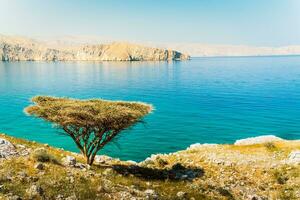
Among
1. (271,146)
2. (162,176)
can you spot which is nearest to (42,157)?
(162,176)

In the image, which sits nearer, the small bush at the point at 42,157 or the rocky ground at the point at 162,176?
the rocky ground at the point at 162,176

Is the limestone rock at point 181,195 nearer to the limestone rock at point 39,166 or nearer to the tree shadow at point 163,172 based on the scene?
the tree shadow at point 163,172

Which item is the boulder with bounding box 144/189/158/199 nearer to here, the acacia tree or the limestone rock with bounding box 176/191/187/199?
the limestone rock with bounding box 176/191/187/199

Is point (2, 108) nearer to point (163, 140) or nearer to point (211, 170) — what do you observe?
point (163, 140)

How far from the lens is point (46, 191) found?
18203 mm

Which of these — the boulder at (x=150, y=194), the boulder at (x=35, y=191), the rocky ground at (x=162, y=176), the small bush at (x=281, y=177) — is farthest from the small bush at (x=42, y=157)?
the small bush at (x=281, y=177)

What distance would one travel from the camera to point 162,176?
27828 millimetres

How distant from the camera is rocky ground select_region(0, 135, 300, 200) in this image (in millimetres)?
19188

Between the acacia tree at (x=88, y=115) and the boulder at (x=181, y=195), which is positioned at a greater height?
the acacia tree at (x=88, y=115)

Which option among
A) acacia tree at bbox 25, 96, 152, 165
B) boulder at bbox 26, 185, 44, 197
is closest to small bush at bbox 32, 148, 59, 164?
acacia tree at bbox 25, 96, 152, 165

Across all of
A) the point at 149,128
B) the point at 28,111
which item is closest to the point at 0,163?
the point at 28,111

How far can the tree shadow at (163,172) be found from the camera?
27.2 meters

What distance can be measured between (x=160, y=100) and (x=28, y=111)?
81319 millimetres

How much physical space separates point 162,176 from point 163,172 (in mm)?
1368
